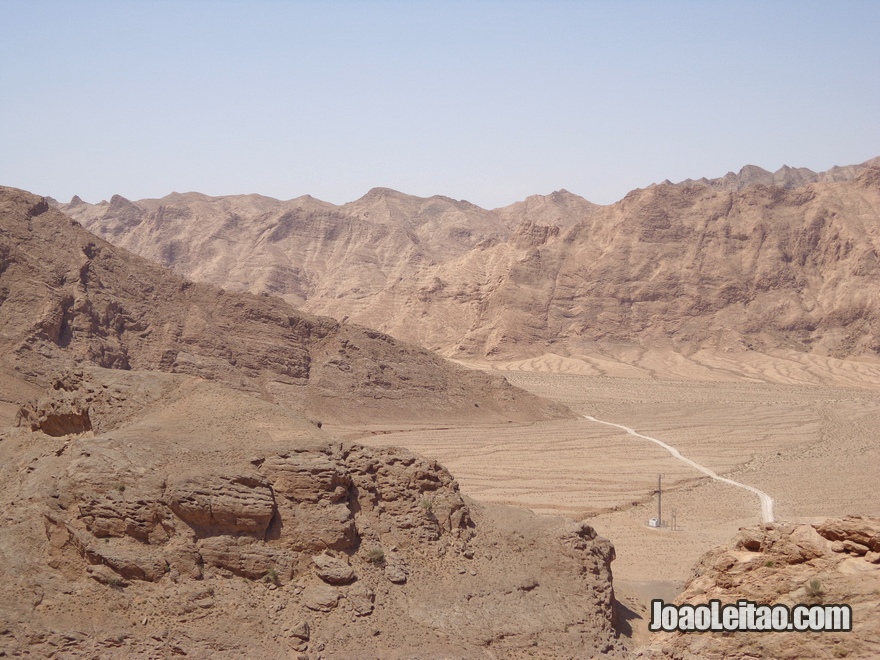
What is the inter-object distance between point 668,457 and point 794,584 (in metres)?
34.3

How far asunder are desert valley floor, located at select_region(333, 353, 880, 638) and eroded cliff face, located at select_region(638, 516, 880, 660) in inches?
104

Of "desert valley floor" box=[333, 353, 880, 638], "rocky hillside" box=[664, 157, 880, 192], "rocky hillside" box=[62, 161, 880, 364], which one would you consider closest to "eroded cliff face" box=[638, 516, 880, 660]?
"desert valley floor" box=[333, 353, 880, 638]

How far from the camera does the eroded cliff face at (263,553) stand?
43.4 ft

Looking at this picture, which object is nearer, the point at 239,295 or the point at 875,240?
the point at 239,295

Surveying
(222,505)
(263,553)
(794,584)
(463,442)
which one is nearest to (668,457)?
(463,442)

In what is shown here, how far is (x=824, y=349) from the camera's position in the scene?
9156 cm

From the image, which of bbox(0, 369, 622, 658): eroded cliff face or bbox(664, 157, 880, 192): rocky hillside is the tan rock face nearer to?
bbox(0, 369, 622, 658): eroded cliff face

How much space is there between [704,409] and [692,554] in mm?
38431

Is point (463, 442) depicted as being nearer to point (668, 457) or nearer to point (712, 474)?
point (668, 457)

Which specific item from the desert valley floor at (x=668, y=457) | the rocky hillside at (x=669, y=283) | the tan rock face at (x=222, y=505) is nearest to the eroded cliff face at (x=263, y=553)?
the tan rock face at (x=222, y=505)

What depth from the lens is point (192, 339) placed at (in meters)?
46.9

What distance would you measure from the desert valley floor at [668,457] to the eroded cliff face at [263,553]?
2879 millimetres

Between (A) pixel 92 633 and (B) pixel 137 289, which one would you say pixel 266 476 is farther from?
(B) pixel 137 289

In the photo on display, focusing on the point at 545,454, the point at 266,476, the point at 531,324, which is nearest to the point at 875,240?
the point at 531,324
